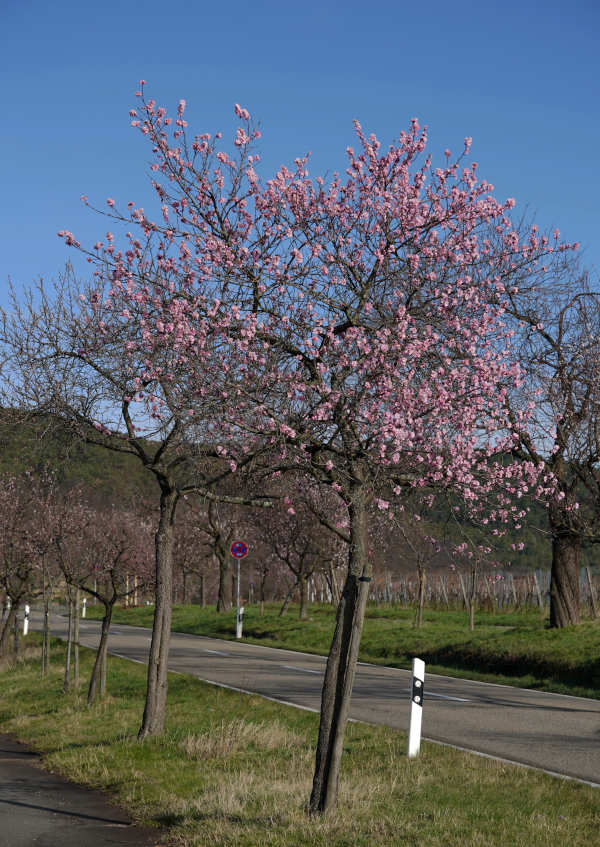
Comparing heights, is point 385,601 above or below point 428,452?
below

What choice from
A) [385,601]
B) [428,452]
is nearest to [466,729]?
[428,452]

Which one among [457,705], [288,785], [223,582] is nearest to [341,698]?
[288,785]

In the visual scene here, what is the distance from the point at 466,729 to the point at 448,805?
16.5 ft

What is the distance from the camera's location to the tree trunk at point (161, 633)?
40.0ft

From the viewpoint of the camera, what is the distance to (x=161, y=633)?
40.9 ft

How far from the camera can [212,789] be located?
8875mm

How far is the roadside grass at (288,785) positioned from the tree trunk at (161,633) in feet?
0.92

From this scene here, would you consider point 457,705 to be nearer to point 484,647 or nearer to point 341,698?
point 484,647

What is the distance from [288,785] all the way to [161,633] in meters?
4.19

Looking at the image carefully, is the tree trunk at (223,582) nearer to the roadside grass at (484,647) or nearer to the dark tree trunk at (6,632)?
the roadside grass at (484,647)

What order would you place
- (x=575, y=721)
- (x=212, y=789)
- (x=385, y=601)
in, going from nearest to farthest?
(x=212, y=789) < (x=575, y=721) < (x=385, y=601)

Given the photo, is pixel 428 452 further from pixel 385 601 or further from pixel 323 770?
pixel 385 601

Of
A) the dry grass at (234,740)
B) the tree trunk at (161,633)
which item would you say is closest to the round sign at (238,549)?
the tree trunk at (161,633)

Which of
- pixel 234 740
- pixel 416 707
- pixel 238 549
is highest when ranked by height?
pixel 238 549
